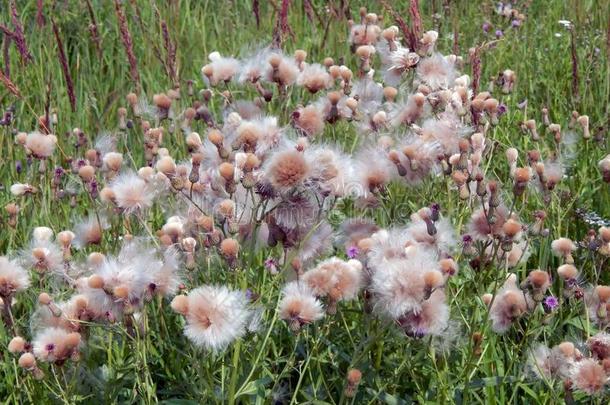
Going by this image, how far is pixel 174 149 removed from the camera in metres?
3.38

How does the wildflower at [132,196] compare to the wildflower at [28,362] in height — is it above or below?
above

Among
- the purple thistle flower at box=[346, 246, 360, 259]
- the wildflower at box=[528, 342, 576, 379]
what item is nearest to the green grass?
the wildflower at box=[528, 342, 576, 379]

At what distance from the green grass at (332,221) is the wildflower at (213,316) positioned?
80 millimetres

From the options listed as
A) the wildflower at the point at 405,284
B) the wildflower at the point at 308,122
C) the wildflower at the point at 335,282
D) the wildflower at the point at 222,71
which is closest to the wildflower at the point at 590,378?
the wildflower at the point at 405,284

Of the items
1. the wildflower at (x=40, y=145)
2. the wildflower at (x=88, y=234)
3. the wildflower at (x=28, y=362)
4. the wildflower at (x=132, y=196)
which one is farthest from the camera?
the wildflower at (x=40, y=145)

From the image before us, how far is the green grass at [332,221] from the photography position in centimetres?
204

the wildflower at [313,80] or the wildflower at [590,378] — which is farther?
the wildflower at [313,80]

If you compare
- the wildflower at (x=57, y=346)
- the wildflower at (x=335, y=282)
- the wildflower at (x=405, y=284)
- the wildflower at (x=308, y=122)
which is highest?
the wildflower at (x=308, y=122)

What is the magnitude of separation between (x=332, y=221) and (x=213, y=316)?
99cm

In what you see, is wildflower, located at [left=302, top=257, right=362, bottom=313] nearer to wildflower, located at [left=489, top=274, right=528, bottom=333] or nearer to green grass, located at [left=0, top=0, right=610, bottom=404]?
green grass, located at [left=0, top=0, right=610, bottom=404]

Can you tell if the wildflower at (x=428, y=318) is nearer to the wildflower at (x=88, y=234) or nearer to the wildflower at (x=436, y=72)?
the wildflower at (x=88, y=234)

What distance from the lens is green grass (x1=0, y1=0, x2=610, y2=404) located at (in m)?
2.04

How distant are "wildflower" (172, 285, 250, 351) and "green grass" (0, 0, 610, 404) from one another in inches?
3.2

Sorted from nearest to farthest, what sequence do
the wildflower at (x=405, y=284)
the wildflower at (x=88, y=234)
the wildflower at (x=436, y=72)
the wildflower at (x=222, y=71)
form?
1. the wildflower at (x=405, y=284)
2. the wildflower at (x=88, y=234)
3. the wildflower at (x=436, y=72)
4. the wildflower at (x=222, y=71)
